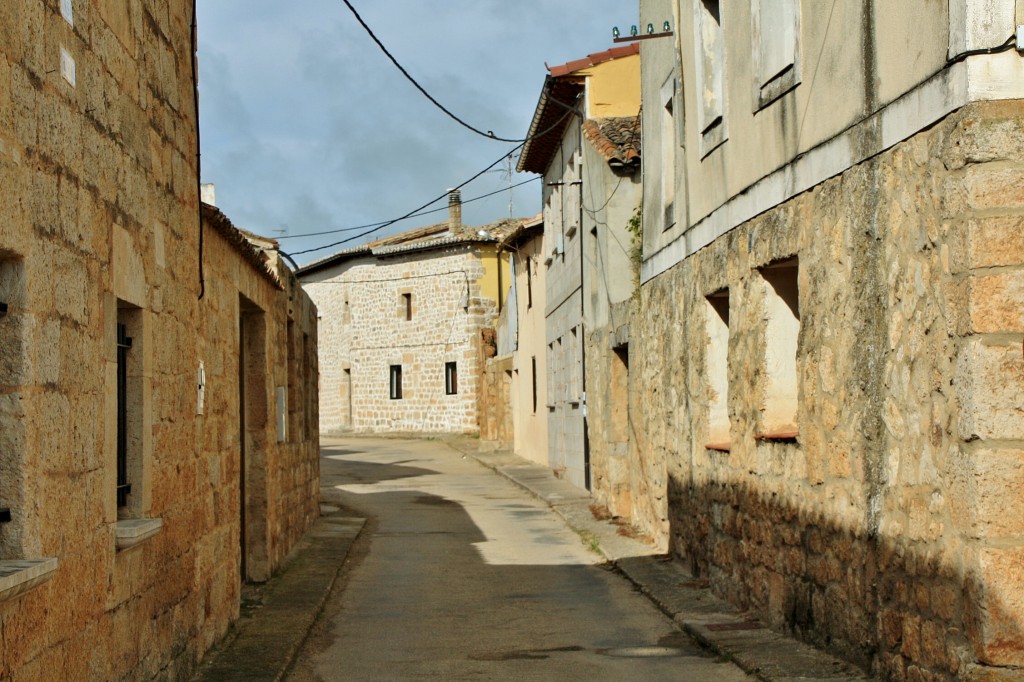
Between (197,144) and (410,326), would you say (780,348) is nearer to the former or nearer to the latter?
(197,144)

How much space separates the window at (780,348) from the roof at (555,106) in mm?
9145

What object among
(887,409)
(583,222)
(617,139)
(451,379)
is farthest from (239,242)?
(451,379)

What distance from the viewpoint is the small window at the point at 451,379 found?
3909 centimetres

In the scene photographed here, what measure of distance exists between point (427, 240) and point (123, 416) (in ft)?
112

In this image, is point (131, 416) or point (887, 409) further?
point (887, 409)

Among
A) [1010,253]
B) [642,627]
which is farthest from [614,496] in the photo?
[1010,253]

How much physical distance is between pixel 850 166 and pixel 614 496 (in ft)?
29.9

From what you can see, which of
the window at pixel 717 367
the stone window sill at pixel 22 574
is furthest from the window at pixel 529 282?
the stone window sill at pixel 22 574

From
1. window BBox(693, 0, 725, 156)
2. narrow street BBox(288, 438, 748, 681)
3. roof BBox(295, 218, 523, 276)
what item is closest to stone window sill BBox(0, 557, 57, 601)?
narrow street BBox(288, 438, 748, 681)

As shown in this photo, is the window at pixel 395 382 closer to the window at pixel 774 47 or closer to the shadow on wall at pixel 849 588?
the shadow on wall at pixel 849 588

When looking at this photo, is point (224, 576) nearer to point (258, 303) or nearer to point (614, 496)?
point (258, 303)

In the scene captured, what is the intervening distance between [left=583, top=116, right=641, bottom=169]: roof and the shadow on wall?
6831 mm

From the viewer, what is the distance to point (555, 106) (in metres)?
20.5

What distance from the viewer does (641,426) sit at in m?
14.0
